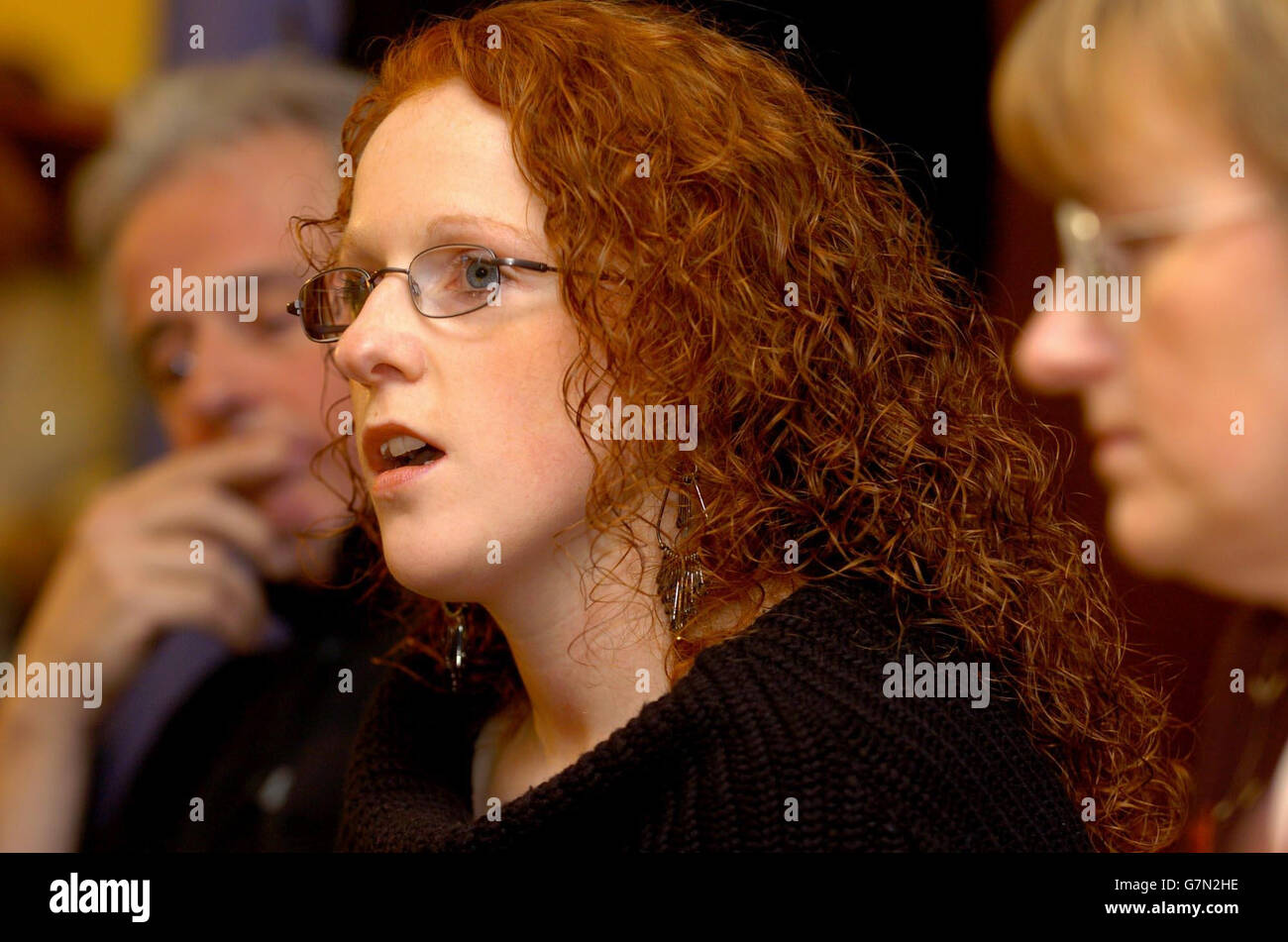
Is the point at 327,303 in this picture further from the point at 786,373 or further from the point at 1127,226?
the point at 1127,226

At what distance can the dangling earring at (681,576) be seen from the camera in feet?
3.69

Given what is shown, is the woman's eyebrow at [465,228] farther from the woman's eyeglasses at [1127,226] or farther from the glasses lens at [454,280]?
the woman's eyeglasses at [1127,226]

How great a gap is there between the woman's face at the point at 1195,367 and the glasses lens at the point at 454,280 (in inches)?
19.2

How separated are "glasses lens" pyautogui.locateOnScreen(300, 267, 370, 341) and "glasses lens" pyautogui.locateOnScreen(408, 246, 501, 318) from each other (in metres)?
0.10

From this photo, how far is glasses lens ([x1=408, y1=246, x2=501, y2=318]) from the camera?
1074 mm

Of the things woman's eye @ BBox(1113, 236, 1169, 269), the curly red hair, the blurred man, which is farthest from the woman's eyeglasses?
the blurred man

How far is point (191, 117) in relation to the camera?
1909mm

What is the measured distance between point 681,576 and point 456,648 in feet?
0.87

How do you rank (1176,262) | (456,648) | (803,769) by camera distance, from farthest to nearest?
(456,648) → (803,769) → (1176,262)

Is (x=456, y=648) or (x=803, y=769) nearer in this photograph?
(x=803, y=769)

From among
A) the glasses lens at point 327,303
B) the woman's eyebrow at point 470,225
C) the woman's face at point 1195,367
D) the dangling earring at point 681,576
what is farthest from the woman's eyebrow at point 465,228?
the woman's face at point 1195,367

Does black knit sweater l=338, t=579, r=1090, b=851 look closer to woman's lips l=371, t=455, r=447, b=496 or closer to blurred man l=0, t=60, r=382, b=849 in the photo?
woman's lips l=371, t=455, r=447, b=496

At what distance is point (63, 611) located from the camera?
5.82 feet

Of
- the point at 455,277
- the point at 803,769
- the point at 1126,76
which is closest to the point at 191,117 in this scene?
the point at 455,277
